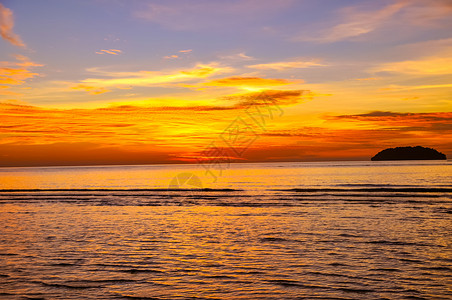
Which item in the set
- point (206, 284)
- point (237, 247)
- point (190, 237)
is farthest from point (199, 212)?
point (206, 284)

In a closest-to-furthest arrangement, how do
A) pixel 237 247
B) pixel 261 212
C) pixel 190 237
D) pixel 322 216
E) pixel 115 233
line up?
pixel 237 247, pixel 190 237, pixel 115 233, pixel 322 216, pixel 261 212

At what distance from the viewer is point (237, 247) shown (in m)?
22.9

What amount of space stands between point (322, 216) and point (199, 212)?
12963mm

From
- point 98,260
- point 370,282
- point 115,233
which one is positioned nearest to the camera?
point 370,282

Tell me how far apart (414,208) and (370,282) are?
100 feet

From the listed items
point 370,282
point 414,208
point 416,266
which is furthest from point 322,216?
point 370,282

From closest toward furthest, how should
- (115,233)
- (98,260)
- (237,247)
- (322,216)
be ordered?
1. (98,260)
2. (237,247)
3. (115,233)
4. (322,216)

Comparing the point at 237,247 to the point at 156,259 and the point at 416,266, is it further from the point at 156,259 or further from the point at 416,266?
the point at 416,266

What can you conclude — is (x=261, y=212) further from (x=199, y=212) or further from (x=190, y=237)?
(x=190, y=237)

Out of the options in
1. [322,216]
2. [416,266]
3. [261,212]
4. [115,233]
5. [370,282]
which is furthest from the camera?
[261,212]

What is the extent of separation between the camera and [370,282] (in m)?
15.9

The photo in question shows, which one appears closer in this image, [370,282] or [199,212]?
[370,282]

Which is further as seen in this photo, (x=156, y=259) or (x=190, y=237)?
(x=190, y=237)

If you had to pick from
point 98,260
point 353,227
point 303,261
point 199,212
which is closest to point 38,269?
point 98,260
